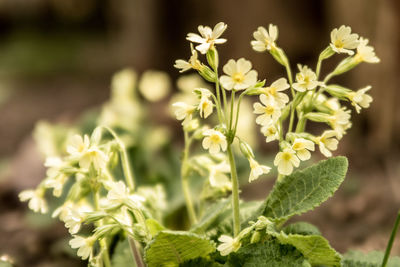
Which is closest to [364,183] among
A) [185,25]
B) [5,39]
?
[185,25]

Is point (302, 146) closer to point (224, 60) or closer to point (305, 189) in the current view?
point (305, 189)

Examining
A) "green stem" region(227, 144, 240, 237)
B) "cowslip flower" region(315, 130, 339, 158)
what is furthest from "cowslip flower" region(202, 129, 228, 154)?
"cowslip flower" region(315, 130, 339, 158)

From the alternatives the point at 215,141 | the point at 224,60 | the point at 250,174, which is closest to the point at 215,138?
the point at 215,141

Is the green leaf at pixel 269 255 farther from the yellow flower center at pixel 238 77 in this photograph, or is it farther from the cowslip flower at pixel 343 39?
the cowslip flower at pixel 343 39

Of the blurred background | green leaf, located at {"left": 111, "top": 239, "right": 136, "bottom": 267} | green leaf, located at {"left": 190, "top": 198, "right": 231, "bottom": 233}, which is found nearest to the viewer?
green leaf, located at {"left": 190, "top": 198, "right": 231, "bottom": 233}

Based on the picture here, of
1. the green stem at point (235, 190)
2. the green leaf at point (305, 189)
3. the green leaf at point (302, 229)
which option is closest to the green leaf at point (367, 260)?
the green leaf at point (302, 229)

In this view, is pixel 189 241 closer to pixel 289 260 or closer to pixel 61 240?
pixel 289 260

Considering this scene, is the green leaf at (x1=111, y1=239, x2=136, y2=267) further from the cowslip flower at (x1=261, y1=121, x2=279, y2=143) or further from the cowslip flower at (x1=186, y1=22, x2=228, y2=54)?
the cowslip flower at (x1=186, y1=22, x2=228, y2=54)
